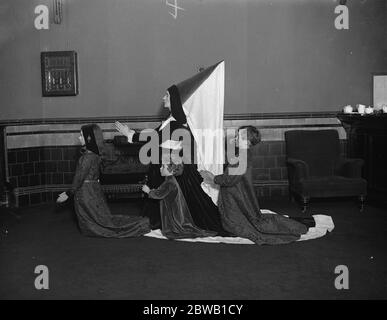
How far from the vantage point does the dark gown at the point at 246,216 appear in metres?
4.62

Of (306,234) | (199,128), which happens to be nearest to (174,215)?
(199,128)

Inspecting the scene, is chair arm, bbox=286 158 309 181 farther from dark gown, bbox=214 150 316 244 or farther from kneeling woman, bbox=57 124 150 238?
kneeling woman, bbox=57 124 150 238

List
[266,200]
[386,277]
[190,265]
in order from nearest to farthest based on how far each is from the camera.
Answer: [386,277]
[190,265]
[266,200]

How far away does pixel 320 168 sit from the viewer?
659 cm

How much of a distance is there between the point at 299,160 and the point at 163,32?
8.58ft

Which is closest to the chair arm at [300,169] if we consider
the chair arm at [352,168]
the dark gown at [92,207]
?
the chair arm at [352,168]

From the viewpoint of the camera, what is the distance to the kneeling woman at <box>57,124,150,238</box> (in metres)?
4.80

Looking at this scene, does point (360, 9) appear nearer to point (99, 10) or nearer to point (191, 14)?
point (191, 14)

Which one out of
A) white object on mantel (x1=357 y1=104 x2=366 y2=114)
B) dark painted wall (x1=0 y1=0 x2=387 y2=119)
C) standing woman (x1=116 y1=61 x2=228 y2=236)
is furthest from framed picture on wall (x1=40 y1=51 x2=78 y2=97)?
white object on mantel (x1=357 y1=104 x2=366 y2=114)

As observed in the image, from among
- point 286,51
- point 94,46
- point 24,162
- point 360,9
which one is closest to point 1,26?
point 94,46

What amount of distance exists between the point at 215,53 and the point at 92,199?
10.3 feet

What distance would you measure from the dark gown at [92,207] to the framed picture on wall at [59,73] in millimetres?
2325

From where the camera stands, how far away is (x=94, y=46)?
6.92m

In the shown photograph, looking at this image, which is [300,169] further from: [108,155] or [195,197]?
[108,155]
